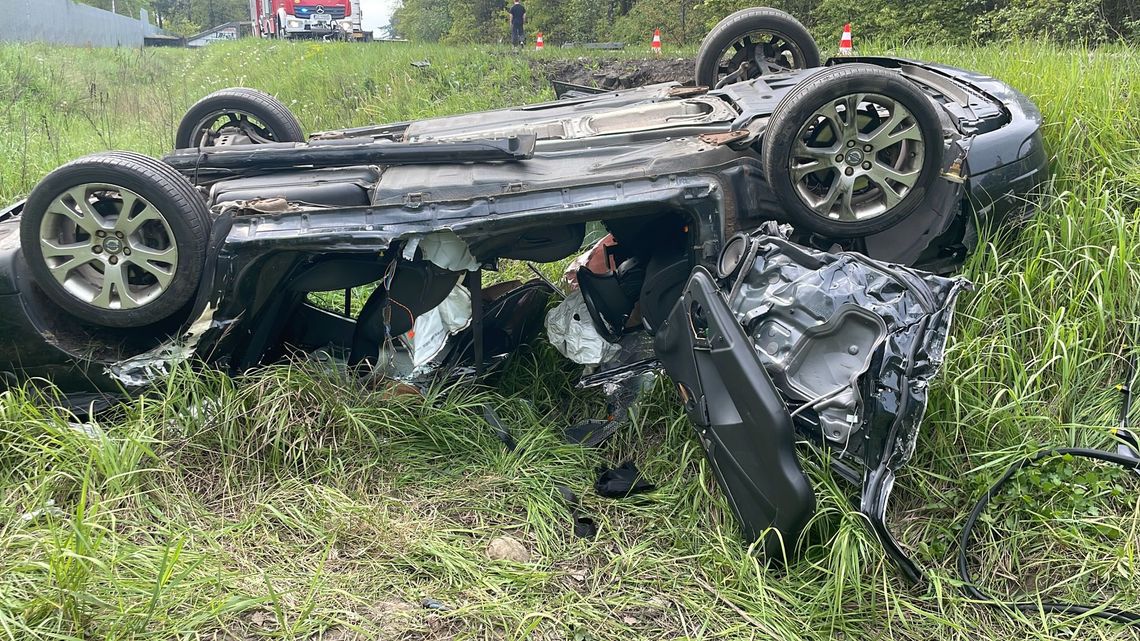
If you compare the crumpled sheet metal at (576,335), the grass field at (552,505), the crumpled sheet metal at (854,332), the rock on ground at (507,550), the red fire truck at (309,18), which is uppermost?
the red fire truck at (309,18)

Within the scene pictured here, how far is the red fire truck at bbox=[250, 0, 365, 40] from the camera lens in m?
28.2

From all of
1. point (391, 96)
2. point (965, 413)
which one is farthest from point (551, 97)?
point (965, 413)

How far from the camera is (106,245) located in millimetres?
2984

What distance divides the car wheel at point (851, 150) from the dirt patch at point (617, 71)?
20.7 feet

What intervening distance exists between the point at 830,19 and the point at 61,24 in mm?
24848

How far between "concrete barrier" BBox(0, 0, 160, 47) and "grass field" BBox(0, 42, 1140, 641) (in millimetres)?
16660

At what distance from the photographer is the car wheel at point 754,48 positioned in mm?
4547

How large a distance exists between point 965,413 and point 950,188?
3.01 ft

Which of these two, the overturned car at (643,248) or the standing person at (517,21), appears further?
the standing person at (517,21)

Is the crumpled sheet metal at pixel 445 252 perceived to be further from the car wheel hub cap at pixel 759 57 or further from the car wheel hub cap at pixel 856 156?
the car wheel hub cap at pixel 759 57

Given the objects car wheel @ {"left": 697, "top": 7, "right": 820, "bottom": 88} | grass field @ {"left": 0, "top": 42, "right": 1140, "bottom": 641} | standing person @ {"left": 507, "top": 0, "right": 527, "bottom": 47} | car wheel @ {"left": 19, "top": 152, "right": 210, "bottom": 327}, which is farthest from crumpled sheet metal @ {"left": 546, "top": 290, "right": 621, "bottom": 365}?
standing person @ {"left": 507, "top": 0, "right": 527, "bottom": 47}

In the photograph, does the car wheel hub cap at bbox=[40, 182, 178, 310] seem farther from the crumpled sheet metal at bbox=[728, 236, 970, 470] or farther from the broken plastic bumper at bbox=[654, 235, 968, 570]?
the crumpled sheet metal at bbox=[728, 236, 970, 470]

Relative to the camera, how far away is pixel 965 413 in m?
2.95

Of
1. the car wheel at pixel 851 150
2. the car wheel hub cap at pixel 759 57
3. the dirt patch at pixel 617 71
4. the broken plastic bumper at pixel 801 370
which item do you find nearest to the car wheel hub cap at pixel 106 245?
the broken plastic bumper at pixel 801 370
